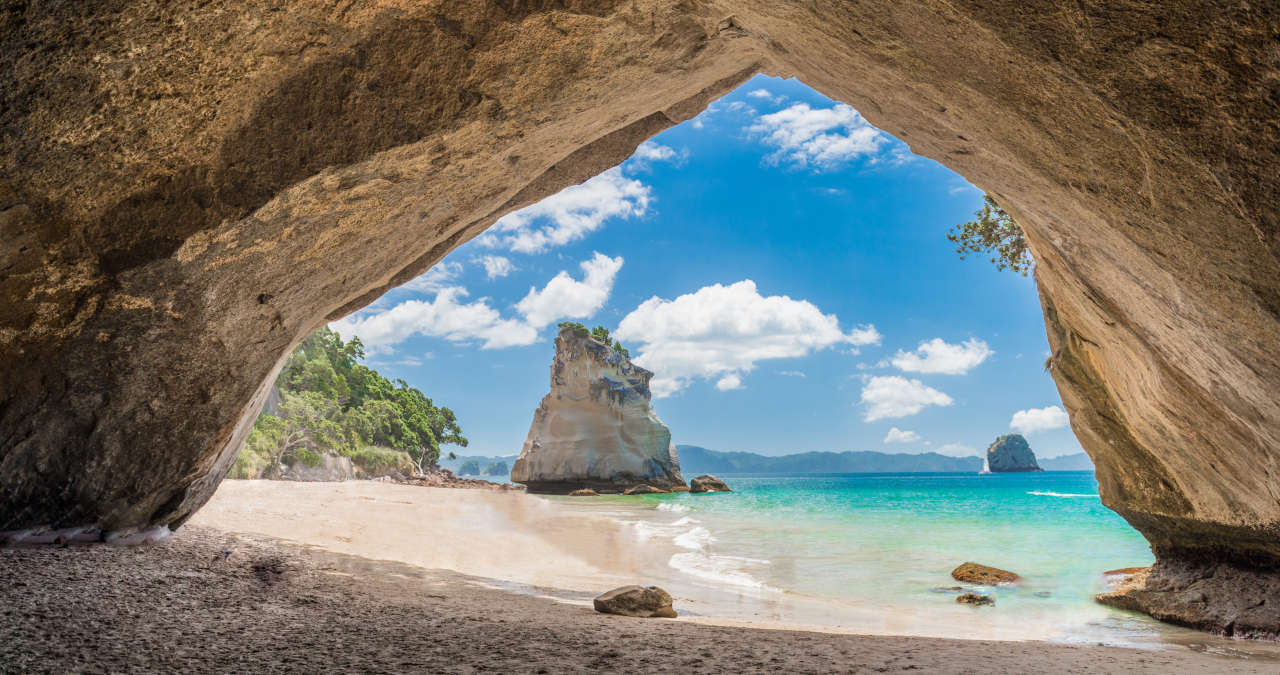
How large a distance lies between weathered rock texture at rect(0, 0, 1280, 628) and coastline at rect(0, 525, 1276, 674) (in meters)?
1.31

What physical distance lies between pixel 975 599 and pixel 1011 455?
494 ft

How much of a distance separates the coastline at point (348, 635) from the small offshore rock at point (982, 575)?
232 inches

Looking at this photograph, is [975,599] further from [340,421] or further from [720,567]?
[340,421]

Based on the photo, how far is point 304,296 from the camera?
18.5 feet

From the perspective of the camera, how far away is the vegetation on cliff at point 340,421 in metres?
30.5

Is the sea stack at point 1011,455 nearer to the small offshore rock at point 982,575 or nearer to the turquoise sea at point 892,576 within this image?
the turquoise sea at point 892,576

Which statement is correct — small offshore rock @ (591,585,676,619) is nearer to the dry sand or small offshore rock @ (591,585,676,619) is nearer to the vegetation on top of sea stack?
the dry sand

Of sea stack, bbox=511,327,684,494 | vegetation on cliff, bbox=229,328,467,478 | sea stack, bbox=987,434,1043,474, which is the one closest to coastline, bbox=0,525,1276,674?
vegetation on cliff, bbox=229,328,467,478

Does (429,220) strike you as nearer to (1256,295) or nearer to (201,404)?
(201,404)

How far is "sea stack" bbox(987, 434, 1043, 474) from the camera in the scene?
135750 millimetres

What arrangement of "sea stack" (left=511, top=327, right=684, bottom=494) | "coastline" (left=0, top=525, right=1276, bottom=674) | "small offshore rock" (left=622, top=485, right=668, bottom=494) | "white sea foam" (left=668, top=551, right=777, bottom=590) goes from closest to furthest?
"coastline" (left=0, top=525, right=1276, bottom=674) → "white sea foam" (left=668, top=551, right=777, bottom=590) → "small offshore rock" (left=622, top=485, right=668, bottom=494) → "sea stack" (left=511, top=327, right=684, bottom=494)

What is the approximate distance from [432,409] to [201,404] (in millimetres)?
55545

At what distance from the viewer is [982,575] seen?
11.4 meters

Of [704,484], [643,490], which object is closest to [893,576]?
[643,490]
